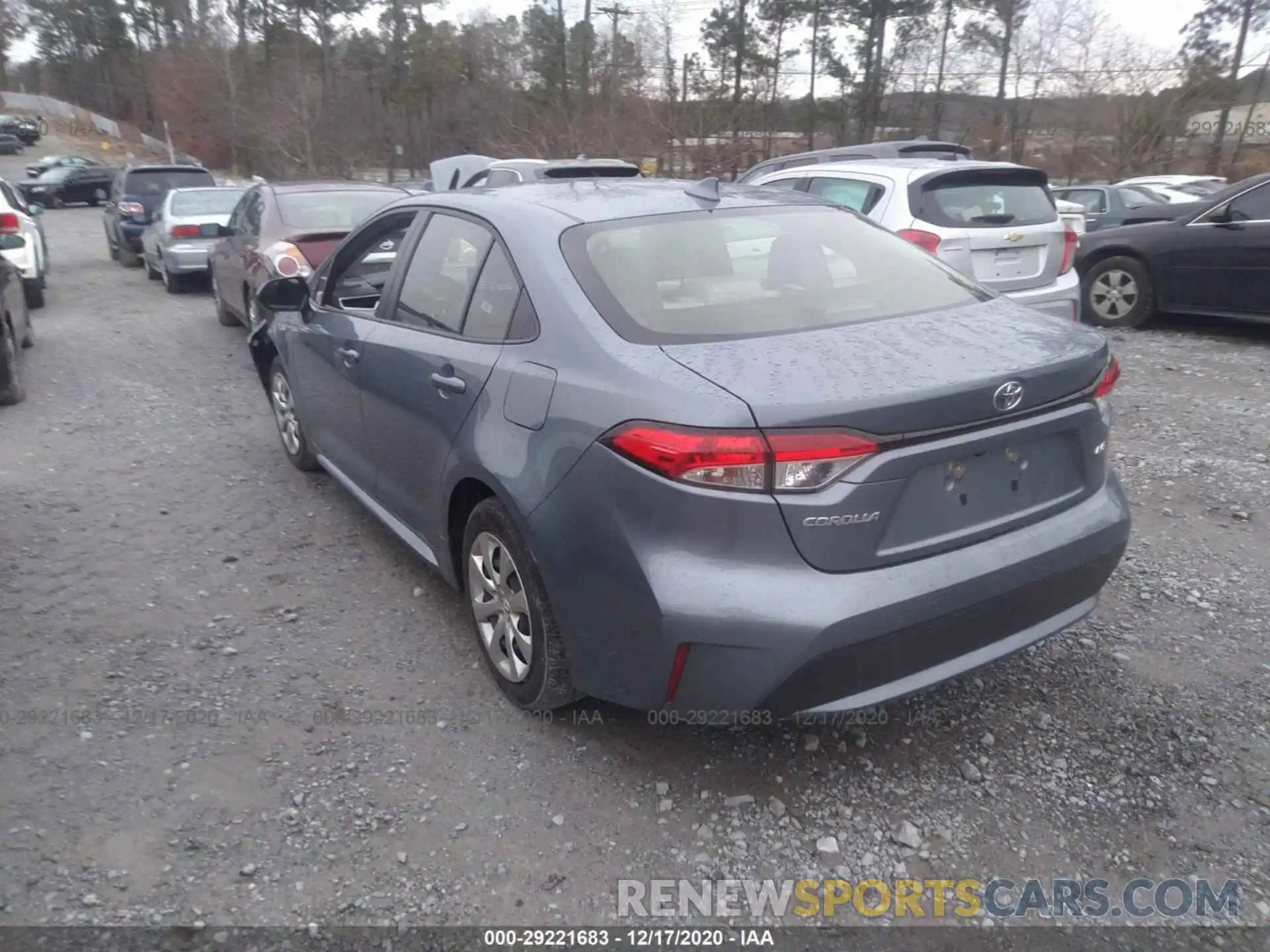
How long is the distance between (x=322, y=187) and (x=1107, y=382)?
7.82 meters

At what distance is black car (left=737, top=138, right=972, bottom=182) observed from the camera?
957cm

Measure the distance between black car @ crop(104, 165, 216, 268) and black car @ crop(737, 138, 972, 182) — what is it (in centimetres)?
993

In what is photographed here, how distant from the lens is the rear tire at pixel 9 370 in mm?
7102

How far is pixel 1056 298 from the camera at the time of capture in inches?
269

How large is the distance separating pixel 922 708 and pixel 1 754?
2985 mm

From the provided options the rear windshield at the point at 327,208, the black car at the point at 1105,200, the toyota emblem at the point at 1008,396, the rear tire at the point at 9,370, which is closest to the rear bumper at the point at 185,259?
the rear windshield at the point at 327,208

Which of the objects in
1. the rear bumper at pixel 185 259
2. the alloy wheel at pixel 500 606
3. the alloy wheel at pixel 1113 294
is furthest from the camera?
the rear bumper at pixel 185 259

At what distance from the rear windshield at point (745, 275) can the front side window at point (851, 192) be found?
3.57 meters

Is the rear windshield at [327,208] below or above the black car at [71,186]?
above

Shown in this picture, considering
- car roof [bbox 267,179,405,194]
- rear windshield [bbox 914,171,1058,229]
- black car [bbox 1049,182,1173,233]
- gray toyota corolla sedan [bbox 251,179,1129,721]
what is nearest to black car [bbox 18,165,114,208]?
car roof [bbox 267,179,405,194]

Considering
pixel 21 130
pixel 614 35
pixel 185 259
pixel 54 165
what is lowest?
pixel 54 165

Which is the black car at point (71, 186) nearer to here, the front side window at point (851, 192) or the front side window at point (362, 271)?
the front side window at point (851, 192)

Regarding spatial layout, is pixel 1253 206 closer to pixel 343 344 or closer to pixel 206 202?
pixel 343 344

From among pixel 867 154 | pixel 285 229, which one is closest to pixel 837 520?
pixel 285 229
